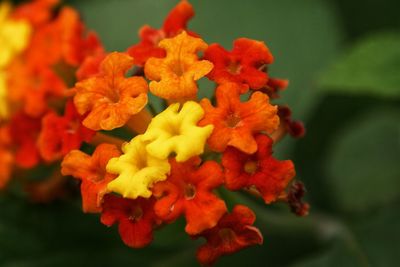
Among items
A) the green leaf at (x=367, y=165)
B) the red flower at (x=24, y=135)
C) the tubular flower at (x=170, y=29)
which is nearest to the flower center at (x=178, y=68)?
the tubular flower at (x=170, y=29)

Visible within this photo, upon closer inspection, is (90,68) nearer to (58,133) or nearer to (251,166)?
(58,133)

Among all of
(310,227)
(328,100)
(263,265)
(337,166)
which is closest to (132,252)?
(263,265)

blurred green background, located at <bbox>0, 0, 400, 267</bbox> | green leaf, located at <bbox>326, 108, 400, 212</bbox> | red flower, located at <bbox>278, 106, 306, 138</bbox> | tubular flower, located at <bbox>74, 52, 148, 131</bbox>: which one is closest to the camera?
tubular flower, located at <bbox>74, 52, 148, 131</bbox>

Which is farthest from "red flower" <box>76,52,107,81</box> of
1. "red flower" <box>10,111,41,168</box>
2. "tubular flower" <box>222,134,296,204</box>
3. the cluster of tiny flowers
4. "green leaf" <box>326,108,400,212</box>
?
"green leaf" <box>326,108,400,212</box>

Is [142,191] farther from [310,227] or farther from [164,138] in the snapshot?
[310,227]

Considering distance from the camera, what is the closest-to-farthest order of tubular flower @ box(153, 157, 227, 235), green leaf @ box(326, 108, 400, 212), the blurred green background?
1. tubular flower @ box(153, 157, 227, 235)
2. the blurred green background
3. green leaf @ box(326, 108, 400, 212)

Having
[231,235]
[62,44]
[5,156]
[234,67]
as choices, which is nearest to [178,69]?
[234,67]

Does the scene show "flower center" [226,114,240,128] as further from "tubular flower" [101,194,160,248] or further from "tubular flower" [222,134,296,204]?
"tubular flower" [101,194,160,248]
